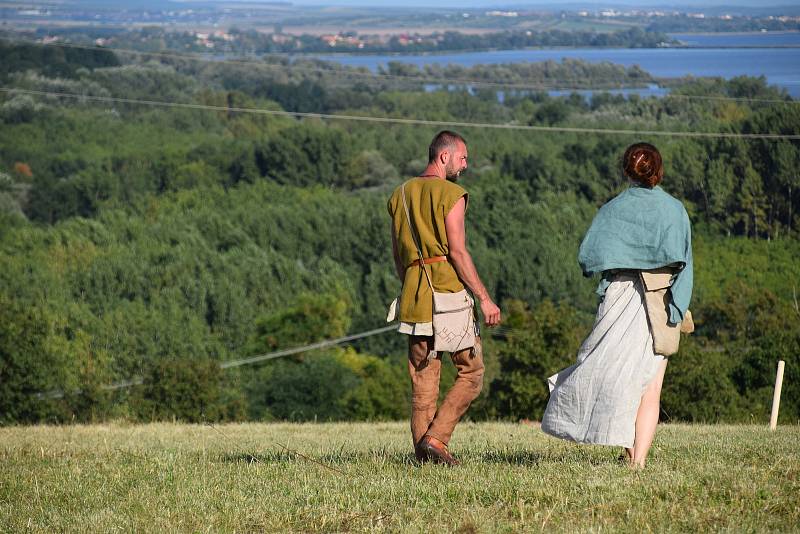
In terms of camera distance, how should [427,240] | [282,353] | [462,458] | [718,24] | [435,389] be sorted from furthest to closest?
[718,24]
[282,353]
[462,458]
[435,389]
[427,240]

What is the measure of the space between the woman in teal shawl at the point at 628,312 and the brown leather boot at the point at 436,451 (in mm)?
819

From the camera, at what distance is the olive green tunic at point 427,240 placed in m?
7.29

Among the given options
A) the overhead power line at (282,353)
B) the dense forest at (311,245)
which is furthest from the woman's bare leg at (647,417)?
the overhead power line at (282,353)

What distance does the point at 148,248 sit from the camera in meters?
80.3

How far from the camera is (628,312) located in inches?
267

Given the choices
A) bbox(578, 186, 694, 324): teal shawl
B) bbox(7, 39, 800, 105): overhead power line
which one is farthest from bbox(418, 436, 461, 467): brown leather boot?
bbox(7, 39, 800, 105): overhead power line

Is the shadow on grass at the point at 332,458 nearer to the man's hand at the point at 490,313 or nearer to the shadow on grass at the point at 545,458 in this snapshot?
the shadow on grass at the point at 545,458

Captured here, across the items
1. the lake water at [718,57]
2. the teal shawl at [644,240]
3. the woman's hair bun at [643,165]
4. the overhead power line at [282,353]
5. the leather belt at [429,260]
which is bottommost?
the overhead power line at [282,353]

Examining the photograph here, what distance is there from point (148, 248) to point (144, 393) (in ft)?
133

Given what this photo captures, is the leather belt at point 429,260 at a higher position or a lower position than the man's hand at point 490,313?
higher

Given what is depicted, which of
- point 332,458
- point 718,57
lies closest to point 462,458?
point 332,458

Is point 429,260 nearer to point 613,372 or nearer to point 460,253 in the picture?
point 460,253

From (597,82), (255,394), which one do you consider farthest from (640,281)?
(597,82)

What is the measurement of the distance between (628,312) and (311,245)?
8118cm
